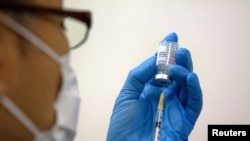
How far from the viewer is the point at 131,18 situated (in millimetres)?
1630

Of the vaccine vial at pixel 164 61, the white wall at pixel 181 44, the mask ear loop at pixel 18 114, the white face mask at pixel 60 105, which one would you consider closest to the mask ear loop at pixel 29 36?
the white face mask at pixel 60 105

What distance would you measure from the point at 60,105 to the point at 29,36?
18 centimetres

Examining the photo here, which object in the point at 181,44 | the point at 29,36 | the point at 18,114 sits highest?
the point at 181,44

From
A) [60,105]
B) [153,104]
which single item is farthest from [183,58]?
[60,105]

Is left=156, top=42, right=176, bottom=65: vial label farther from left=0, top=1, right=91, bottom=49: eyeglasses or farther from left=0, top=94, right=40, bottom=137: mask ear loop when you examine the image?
left=0, top=94, right=40, bottom=137: mask ear loop

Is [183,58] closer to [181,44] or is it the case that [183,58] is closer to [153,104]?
[153,104]

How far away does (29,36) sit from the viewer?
2.09 ft

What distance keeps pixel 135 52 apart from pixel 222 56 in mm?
394

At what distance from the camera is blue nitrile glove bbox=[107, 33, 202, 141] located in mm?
1192

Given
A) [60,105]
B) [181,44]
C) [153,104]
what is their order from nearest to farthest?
[60,105] → [153,104] → [181,44]

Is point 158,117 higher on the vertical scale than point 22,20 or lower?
lower

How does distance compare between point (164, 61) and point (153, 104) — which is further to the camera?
point (153, 104)

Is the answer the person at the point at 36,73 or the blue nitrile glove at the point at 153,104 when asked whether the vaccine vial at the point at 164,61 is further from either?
the person at the point at 36,73

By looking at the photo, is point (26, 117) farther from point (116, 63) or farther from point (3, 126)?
point (116, 63)
